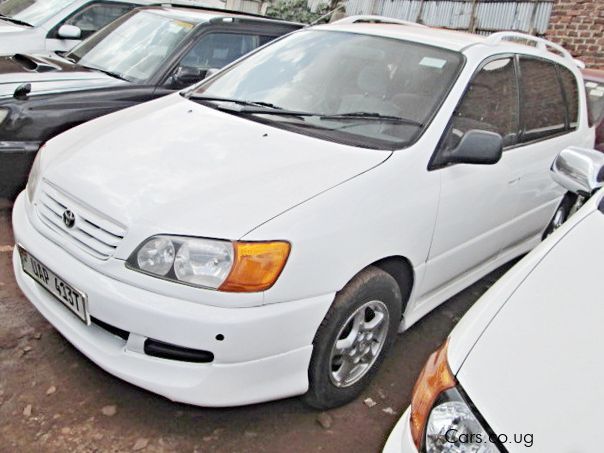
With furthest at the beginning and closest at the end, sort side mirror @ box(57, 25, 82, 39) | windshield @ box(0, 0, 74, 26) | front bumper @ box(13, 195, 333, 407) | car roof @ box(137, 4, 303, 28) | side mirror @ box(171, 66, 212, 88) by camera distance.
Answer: windshield @ box(0, 0, 74, 26)
side mirror @ box(57, 25, 82, 39)
car roof @ box(137, 4, 303, 28)
side mirror @ box(171, 66, 212, 88)
front bumper @ box(13, 195, 333, 407)

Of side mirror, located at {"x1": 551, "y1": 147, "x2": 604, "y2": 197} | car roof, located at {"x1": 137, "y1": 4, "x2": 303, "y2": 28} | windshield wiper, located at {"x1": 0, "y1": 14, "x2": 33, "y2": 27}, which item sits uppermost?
car roof, located at {"x1": 137, "y1": 4, "x2": 303, "y2": 28}

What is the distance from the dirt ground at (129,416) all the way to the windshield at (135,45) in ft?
7.96

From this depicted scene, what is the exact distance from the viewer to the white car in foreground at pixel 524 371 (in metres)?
1.27

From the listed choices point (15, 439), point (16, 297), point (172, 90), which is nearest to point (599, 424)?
point (15, 439)

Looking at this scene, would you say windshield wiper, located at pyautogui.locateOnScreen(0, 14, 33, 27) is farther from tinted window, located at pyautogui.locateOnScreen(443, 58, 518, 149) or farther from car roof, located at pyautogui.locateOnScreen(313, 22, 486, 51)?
tinted window, located at pyautogui.locateOnScreen(443, 58, 518, 149)

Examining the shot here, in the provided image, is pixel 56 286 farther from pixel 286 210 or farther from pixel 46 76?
pixel 46 76

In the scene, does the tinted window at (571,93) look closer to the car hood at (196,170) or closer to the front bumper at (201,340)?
the car hood at (196,170)

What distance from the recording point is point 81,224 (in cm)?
221

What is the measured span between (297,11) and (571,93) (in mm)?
7911

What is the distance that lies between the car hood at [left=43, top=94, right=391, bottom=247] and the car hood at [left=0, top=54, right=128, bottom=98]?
4.27ft

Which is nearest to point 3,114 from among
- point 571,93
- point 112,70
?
point 112,70

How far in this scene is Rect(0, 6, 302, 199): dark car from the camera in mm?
3666

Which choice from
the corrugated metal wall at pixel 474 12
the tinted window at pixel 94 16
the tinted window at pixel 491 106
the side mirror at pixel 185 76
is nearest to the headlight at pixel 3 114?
the side mirror at pixel 185 76

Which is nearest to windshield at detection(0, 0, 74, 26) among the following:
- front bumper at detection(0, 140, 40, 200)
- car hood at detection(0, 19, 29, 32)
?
car hood at detection(0, 19, 29, 32)
